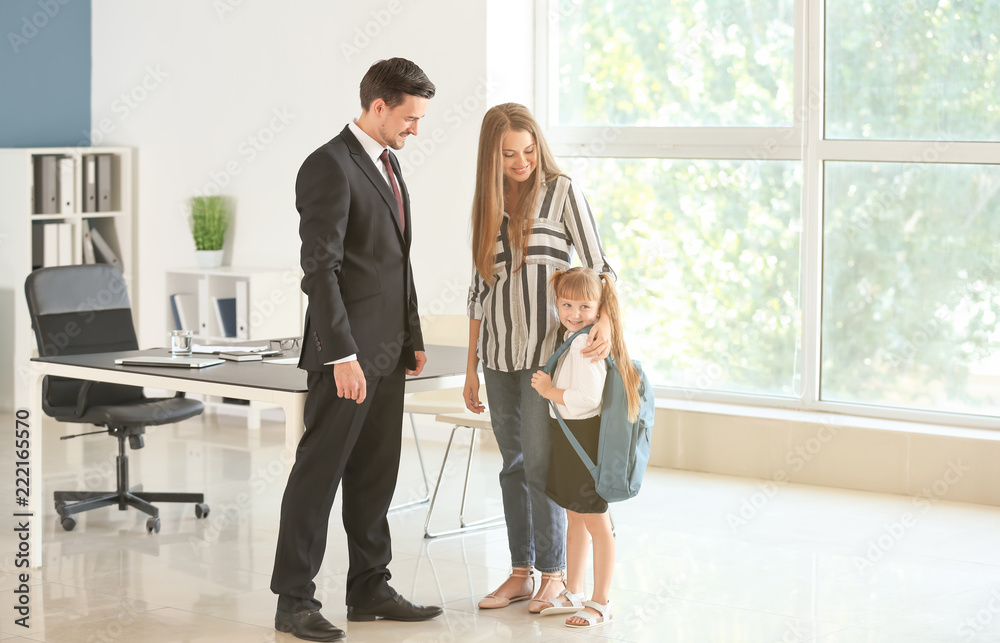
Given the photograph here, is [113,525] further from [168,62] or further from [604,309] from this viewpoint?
[168,62]

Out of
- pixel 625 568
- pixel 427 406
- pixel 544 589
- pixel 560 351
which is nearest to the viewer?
pixel 560 351

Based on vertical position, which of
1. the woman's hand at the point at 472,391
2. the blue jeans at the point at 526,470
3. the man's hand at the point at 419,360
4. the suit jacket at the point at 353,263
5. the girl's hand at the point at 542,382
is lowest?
the blue jeans at the point at 526,470

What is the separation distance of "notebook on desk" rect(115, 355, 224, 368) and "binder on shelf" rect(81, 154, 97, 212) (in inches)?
140

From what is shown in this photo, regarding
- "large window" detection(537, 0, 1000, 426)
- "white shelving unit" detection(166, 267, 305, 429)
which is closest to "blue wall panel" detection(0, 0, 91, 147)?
"white shelving unit" detection(166, 267, 305, 429)

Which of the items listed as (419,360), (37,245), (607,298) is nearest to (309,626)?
(419,360)

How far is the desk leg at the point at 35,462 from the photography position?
4.15m

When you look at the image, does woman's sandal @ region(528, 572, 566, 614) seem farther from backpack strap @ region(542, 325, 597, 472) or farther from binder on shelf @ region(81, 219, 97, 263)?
binder on shelf @ region(81, 219, 97, 263)

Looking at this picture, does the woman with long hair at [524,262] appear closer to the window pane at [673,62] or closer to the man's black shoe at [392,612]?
the man's black shoe at [392,612]

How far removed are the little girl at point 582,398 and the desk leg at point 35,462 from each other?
1757mm

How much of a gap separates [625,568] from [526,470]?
2.64 ft

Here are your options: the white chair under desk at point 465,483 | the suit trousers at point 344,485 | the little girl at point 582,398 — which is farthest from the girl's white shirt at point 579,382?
the white chair under desk at point 465,483

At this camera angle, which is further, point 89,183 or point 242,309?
point 89,183

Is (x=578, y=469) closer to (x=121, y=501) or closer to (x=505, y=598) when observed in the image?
(x=505, y=598)

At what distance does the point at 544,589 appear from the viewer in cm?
374
